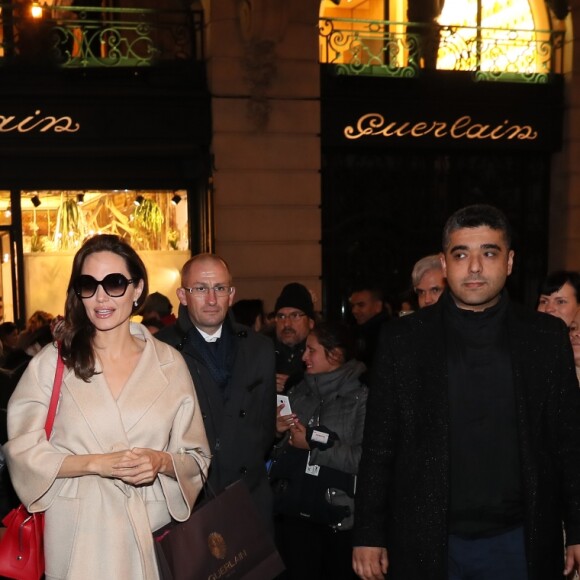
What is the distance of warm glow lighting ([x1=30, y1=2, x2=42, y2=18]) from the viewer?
38.9ft

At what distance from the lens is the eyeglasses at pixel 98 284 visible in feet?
11.7

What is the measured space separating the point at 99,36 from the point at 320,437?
30.3ft

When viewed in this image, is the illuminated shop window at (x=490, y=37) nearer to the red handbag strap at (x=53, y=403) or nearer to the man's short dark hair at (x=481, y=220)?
the man's short dark hair at (x=481, y=220)

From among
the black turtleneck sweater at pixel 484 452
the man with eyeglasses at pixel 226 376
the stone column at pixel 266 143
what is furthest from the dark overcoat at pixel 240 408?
the stone column at pixel 266 143

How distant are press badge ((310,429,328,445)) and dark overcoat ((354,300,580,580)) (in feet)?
4.18

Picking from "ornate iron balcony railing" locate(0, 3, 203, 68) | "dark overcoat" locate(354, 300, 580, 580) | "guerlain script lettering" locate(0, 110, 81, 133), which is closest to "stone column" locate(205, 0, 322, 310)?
"ornate iron balcony railing" locate(0, 3, 203, 68)

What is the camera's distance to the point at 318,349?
527 cm

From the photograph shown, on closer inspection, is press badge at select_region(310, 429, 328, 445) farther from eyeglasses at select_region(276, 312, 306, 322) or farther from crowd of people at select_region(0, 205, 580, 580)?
eyeglasses at select_region(276, 312, 306, 322)

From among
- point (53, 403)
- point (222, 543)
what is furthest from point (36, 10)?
point (222, 543)

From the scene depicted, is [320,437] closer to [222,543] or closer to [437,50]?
[222,543]

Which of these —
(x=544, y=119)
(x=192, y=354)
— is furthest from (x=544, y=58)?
(x=192, y=354)

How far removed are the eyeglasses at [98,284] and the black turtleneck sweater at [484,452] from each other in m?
1.48

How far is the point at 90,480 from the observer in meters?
3.44

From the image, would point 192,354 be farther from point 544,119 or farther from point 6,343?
point 544,119
